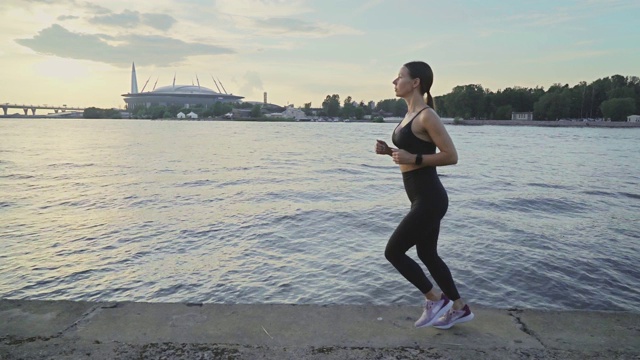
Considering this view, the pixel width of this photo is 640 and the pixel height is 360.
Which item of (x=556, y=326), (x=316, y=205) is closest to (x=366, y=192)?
(x=316, y=205)

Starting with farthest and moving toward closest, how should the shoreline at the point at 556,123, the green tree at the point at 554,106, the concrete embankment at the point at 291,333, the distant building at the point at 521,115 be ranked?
1. the distant building at the point at 521,115
2. the green tree at the point at 554,106
3. the shoreline at the point at 556,123
4. the concrete embankment at the point at 291,333

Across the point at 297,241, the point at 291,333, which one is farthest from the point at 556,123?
the point at 291,333

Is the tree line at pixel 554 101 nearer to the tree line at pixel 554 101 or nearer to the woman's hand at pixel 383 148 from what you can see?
the tree line at pixel 554 101

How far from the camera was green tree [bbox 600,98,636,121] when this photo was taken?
417 ft

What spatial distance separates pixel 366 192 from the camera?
51.9 ft

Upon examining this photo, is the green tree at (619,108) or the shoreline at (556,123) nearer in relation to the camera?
the shoreline at (556,123)

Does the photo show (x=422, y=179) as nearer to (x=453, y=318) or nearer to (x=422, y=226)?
(x=422, y=226)

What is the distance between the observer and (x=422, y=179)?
11.5 feet

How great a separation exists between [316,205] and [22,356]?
10.1 metres

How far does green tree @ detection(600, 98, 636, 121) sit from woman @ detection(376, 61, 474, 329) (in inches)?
5800

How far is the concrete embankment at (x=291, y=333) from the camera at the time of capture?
314cm

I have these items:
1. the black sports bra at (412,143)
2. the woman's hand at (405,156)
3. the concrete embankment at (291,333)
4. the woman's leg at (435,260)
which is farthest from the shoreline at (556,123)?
the woman's hand at (405,156)

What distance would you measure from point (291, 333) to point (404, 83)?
1997mm

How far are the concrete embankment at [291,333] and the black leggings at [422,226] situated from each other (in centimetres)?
40
